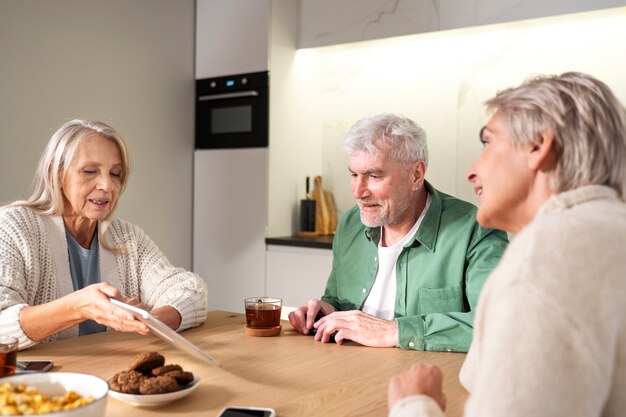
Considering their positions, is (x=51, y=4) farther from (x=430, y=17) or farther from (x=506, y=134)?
(x=506, y=134)

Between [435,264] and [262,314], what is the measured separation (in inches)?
22.7

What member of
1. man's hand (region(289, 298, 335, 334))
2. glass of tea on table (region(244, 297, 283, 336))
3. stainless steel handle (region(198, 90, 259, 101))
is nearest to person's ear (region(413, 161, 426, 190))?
man's hand (region(289, 298, 335, 334))

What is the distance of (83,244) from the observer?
211cm

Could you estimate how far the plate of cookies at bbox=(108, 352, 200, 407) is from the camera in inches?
45.6

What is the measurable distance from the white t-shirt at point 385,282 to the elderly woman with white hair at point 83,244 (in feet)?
1.82

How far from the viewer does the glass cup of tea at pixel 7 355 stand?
50.3 inches

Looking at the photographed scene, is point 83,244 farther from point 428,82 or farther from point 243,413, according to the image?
point 428,82

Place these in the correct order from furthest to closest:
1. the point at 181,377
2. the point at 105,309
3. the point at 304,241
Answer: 1. the point at 304,241
2. the point at 105,309
3. the point at 181,377

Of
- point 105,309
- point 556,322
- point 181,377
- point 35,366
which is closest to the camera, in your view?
point 556,322

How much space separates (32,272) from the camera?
186 cm

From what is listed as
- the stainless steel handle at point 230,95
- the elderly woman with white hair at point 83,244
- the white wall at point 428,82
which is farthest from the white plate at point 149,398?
the stainless steel handle at point 230,95

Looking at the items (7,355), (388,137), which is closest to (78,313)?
(7,355)

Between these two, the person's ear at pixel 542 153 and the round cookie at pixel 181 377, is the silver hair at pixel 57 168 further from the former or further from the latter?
the person's ear at pixel 542 153

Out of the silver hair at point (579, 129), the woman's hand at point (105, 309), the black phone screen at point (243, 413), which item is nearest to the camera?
the silver hair at point (579, 129)
